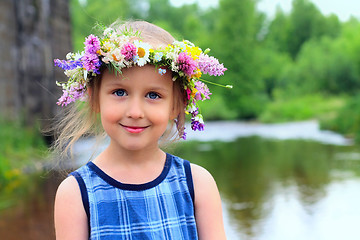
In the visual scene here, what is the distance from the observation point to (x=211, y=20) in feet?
186

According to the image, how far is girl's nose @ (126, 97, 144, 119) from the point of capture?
6.47ft

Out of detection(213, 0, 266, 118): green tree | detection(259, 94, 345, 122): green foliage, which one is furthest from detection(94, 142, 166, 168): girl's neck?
detection(213, 0, 266, 118): green tree

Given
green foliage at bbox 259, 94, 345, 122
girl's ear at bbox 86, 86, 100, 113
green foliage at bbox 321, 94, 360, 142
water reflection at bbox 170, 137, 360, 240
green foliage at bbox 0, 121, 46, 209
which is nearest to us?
girl's ear at bbox 86, 86, 100, 113

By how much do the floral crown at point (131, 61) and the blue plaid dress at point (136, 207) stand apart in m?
0.32

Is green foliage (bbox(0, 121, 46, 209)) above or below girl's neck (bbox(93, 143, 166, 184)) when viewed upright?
above

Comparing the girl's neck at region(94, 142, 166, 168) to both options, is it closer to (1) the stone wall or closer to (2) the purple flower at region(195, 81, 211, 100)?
(2) the purple flower at region(195, 81, 211, 100)

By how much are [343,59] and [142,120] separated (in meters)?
33.0

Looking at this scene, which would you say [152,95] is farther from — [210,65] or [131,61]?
[210,65]

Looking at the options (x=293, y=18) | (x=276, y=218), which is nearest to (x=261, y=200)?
(x=276, y=218)

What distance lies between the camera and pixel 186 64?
82.3 inches

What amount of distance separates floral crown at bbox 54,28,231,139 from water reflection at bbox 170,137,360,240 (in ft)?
2.67

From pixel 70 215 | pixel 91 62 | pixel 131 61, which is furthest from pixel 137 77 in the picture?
pixel 70 215

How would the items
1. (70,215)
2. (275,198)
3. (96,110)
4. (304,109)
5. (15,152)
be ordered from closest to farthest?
(70,215) < (96,110) < (275,198) < (15,152) < (304,109)

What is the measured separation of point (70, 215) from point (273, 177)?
6585 millimetres
